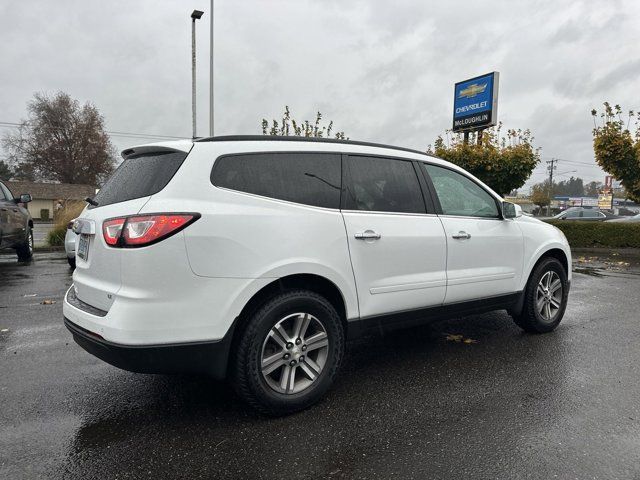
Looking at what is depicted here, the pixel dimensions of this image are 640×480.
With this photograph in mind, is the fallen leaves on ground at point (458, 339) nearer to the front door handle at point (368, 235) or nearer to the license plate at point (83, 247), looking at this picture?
the front door handle at point (368, 235)

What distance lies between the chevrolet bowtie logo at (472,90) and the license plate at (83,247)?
15.6 m

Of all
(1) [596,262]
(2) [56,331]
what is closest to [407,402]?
(2) [56,331]

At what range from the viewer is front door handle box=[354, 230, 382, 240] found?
3215 mm

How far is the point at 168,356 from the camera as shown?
2.62m

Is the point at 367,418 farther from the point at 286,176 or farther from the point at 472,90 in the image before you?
the point at 472,90

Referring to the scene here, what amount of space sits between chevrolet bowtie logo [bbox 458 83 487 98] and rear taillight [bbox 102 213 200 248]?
15673mm

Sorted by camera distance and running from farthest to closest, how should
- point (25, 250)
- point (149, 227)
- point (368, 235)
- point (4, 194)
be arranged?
point (25, 250)
point (4, 194)
point (368, 235)
point (149, 227)

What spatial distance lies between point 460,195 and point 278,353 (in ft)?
7.33

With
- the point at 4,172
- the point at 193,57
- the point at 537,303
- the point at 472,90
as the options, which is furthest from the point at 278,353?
the point at 4,172

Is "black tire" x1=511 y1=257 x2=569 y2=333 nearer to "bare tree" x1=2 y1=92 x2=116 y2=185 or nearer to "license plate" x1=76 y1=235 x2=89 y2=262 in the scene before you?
"license plate" x1=76 y1=235 x2=89 y2=262

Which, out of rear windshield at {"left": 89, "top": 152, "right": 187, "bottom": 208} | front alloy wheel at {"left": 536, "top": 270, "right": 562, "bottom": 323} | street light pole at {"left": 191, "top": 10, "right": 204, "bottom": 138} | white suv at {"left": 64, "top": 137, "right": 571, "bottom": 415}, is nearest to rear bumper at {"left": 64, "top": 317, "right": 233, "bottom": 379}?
white suv at {"left": 64, "top": 137, "right": 571, "bottom": 415}

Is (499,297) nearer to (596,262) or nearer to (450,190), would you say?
(450,190)

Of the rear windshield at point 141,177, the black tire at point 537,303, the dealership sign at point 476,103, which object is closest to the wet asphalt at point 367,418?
the black tire at point 537,303

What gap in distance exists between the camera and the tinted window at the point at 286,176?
2.90 meters
